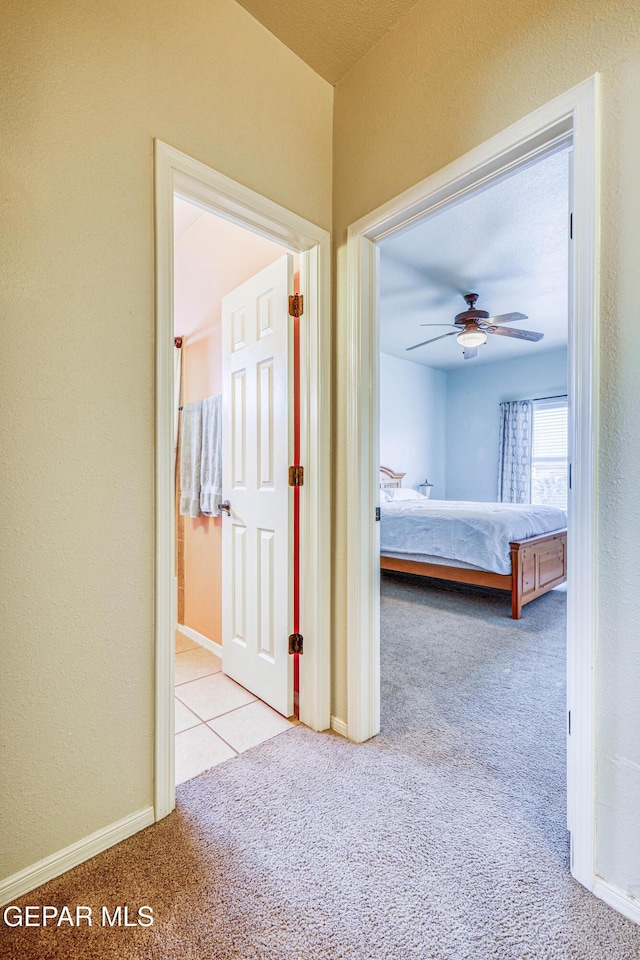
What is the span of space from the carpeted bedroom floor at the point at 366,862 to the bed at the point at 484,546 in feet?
4.86

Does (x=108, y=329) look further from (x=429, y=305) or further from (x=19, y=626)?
(x=429, y=305)

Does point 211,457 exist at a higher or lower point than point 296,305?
lower

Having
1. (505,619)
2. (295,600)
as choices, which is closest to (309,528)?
(295,600)

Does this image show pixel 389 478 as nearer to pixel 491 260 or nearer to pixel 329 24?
pixel 491 260

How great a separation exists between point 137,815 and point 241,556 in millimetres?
1151

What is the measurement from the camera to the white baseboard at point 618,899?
1.08m

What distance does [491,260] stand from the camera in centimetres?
357

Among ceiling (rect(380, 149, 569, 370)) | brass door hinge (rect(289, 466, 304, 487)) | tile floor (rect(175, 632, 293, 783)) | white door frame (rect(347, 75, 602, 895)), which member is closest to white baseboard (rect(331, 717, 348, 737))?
tile floor (rect(175, 632, 293, 783))

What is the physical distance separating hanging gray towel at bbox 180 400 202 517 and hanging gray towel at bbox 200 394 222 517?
7 cm

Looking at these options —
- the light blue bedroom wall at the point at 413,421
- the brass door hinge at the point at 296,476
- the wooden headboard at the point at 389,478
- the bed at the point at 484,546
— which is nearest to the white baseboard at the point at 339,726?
the brass door hinge at the point at 296,476

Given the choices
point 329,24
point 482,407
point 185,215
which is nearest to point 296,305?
point 329,24

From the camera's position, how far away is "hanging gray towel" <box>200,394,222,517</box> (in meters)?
2.62

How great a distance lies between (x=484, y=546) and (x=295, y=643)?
2080mm

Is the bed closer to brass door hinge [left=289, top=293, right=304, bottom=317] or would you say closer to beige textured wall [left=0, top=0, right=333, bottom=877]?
brass door hinge [left=289, top=293, right=304, bottom=317]
